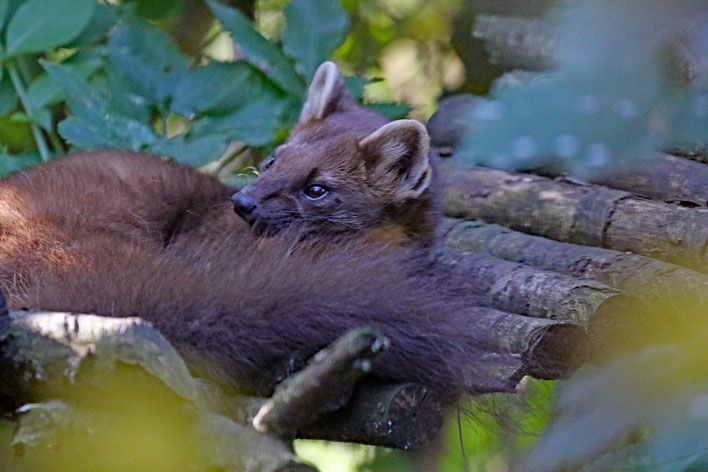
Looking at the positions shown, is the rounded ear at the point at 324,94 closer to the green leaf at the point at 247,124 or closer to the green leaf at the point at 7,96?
the green leaf at the point at 247,124

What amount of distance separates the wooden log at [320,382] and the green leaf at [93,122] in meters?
2.11

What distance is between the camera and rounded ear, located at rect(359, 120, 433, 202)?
2.54 metres

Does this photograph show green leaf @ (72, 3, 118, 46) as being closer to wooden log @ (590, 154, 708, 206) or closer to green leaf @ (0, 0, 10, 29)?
green leaf @ (0, 0, 10, 29)

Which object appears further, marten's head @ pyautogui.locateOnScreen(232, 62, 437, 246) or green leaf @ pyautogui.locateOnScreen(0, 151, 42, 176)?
green leaf @ pyautogui.locateOnScreen(0, 151, 42, 176)

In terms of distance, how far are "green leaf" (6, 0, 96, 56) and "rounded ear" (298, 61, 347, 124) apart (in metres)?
1.12

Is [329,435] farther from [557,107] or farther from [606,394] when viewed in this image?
[557,107]

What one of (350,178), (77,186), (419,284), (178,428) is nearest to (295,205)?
(350,178)

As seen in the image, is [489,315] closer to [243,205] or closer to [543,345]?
[543,345]

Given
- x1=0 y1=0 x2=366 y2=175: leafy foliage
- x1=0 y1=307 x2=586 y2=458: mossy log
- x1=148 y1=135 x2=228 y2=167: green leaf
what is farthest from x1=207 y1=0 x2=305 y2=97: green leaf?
x1=0 y1=307 x2=586 y2=458: mossy log

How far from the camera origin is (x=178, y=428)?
1210 mm

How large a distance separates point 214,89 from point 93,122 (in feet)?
1.70

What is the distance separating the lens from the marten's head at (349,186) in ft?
7.85

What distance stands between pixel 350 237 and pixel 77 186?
79cm

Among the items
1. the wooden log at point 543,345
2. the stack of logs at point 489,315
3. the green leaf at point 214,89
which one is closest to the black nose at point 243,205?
the stack of logs at point 489,315
